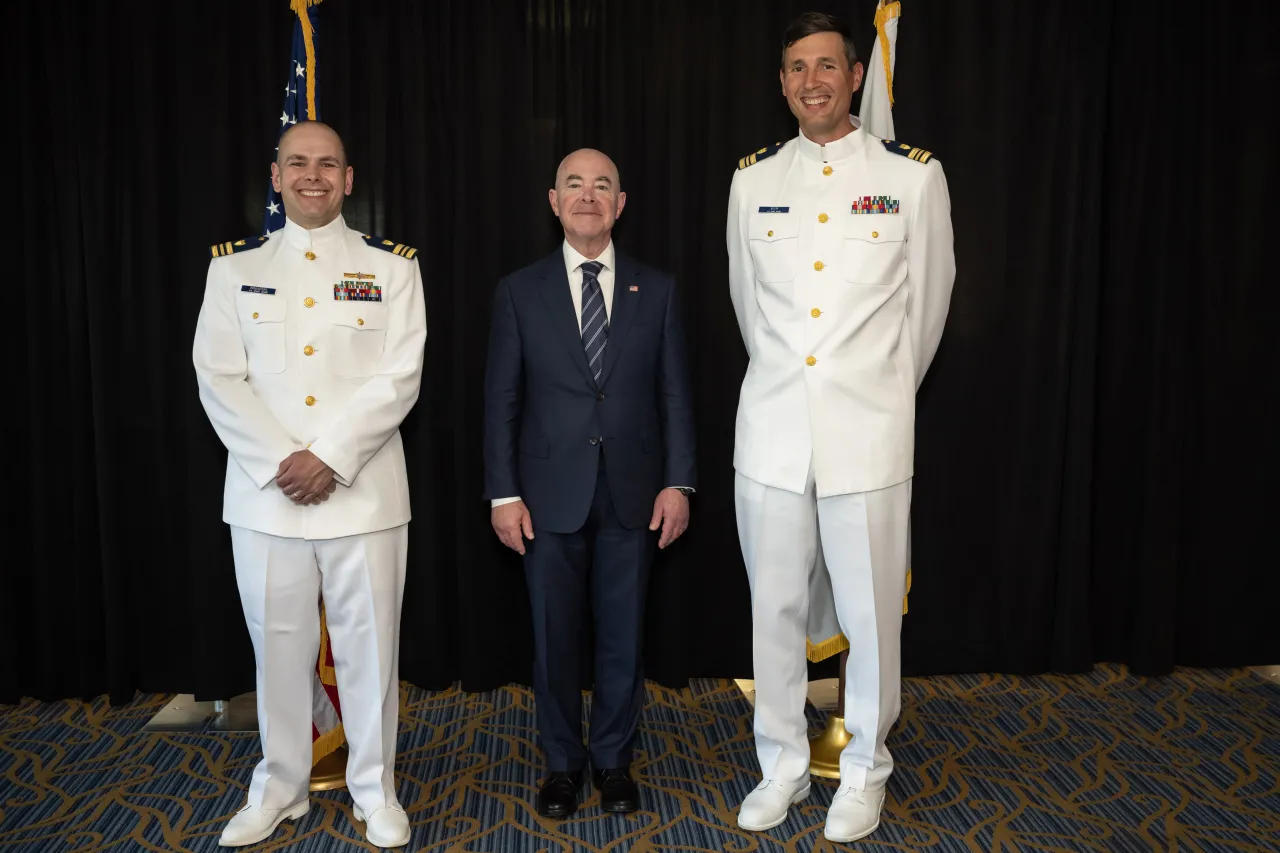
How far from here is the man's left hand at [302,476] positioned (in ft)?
7.50

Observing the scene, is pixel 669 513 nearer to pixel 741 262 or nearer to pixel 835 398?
pixel 835 398

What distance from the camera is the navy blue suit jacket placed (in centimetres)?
254

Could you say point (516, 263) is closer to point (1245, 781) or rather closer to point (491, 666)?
point (491, 666)

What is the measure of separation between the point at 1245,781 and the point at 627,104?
9.67 feet

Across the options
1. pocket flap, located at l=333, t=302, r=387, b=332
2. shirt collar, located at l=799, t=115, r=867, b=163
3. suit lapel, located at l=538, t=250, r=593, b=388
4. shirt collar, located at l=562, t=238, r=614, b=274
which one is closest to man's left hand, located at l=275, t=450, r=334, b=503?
pocket flap, located at l=333, t=302, r=387, b=332

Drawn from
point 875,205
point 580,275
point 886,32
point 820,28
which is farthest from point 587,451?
point 886,32

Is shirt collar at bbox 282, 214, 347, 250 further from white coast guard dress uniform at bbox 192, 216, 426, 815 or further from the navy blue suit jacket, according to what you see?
the navy blue suit jacket

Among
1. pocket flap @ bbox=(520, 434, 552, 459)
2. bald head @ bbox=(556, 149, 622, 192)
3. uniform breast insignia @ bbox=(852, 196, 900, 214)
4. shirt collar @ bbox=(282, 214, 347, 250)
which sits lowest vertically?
pocket flap @ bbox=(520, 434, 552, 459)

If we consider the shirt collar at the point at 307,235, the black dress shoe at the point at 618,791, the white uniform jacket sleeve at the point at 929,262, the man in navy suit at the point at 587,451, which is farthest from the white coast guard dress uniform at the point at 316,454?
the white uniform jacket sleeve at the point at 929,262

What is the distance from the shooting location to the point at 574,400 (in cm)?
255

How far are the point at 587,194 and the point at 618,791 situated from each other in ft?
5.46

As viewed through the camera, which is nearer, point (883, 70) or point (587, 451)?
point (587, 451)

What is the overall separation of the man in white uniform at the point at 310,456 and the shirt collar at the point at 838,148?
1.19 meters

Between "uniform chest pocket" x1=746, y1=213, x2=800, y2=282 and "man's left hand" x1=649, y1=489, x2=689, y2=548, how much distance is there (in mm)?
656
